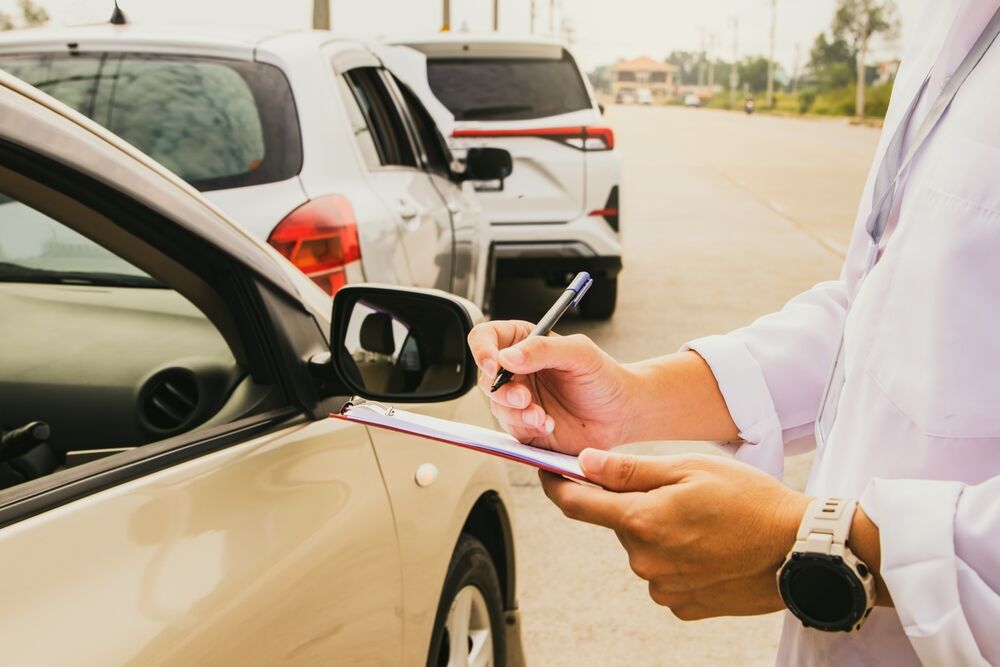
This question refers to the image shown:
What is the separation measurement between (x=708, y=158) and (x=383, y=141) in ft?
79.4

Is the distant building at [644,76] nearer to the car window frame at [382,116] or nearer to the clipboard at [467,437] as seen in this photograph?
the car window frame at [382,116]

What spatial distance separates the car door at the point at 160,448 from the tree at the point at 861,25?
2680 inches

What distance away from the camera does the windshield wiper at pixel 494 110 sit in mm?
7418

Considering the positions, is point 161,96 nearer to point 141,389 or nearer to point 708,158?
point 141,389

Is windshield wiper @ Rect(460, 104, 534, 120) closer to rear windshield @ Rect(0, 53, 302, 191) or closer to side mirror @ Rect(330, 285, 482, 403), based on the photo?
rear windshield @ Rect(0, 53, 302, 191)

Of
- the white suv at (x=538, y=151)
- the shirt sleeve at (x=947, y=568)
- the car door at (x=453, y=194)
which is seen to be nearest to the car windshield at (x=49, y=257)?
the shirt sleeve at (x=947, y=568)

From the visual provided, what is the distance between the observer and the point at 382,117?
4.65 meters

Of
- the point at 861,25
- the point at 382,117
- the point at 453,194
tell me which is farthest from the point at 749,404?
the point at 861,25

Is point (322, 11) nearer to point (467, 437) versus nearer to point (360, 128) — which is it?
point (360, 128)

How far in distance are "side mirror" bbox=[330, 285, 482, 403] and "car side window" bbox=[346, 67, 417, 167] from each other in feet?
8.45

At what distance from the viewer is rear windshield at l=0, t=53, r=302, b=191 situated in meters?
3.36

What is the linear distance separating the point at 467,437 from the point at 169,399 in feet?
2.57

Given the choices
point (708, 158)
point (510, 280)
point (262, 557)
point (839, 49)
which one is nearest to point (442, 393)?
point (262, 557)

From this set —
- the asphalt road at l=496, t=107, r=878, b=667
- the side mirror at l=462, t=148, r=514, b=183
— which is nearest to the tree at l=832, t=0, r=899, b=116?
the asphalt road at l=496, t=107, r=878, b=667
